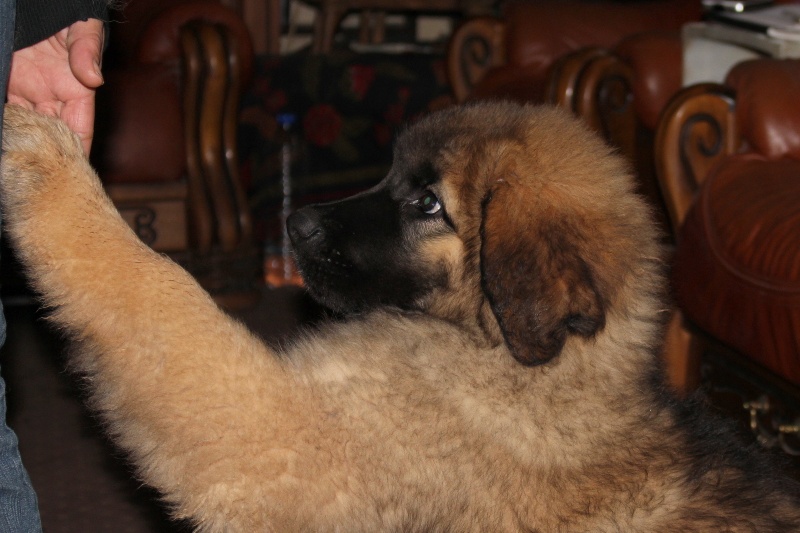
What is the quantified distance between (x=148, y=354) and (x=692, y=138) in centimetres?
196

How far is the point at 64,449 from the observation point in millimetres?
2869

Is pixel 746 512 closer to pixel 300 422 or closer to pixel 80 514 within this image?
pixel 300 422

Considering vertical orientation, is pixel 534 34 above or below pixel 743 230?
above

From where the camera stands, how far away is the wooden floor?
2514 mm

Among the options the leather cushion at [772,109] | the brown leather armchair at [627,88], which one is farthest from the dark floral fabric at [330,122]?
the leather cushion at [772,109]

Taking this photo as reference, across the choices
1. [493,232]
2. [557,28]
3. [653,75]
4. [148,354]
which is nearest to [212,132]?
[557,28]

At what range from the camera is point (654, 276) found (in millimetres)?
1752

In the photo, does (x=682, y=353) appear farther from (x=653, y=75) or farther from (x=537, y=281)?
(x=537, y=281)

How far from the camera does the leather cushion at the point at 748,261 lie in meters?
2.18

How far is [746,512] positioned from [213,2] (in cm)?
344

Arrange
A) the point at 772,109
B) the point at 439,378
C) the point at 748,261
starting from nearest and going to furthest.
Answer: the point at 439,378
the point at 748,261
the point at 772,109

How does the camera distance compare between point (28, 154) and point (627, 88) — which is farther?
point (627, 88)

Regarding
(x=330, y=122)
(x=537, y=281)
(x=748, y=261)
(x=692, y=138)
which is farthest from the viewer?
(x=330, y=122)

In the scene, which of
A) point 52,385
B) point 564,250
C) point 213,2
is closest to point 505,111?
point 564,250
